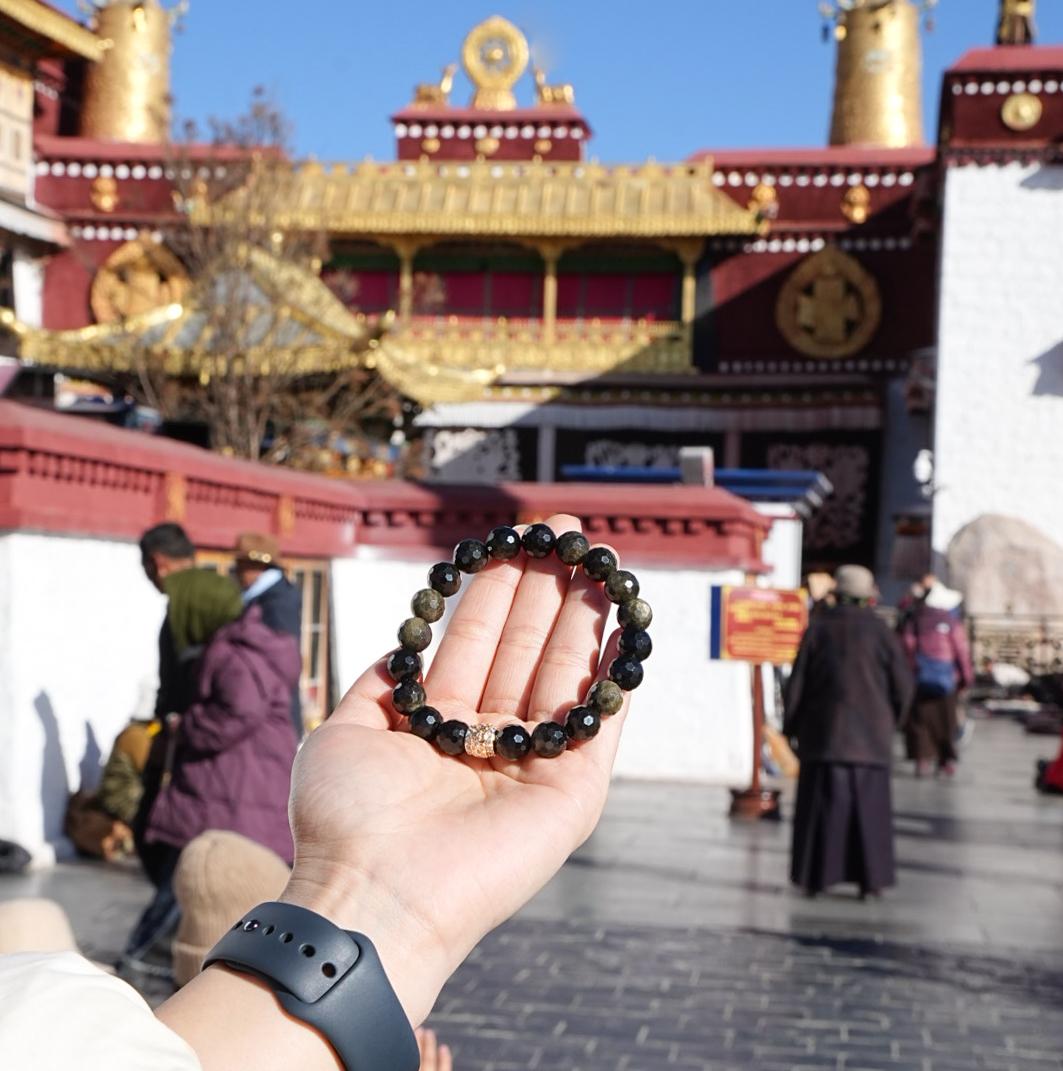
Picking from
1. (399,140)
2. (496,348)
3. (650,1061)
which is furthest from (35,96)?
(650,1061)

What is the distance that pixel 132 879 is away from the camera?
841cm

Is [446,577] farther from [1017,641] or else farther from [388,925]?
[1017,641]

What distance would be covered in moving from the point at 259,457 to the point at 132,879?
43.0 ft

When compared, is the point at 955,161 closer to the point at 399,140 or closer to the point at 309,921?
the point at 399,140

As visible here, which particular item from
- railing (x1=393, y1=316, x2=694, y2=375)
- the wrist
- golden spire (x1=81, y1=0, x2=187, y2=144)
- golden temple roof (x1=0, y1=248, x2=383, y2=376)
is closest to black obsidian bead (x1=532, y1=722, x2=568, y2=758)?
the wrist

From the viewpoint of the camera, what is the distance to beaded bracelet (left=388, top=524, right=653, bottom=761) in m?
2.08

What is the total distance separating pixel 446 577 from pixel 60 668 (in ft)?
23.1

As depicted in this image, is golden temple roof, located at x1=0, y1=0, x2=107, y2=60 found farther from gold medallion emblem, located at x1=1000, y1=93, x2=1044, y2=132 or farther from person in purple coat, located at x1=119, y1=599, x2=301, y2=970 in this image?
person in purple coat, located at x1=119, y1=599, x2=301, y2=970

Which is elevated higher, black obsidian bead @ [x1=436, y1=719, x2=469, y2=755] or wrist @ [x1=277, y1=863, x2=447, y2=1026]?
black obsidian bead @ [x1=436, y1=719, x2=469, y2=755]

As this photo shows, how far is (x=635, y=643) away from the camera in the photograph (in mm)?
2139

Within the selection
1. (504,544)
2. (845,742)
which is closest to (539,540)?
(504,544)

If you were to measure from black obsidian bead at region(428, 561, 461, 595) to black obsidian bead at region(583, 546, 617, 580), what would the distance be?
0.55 feet

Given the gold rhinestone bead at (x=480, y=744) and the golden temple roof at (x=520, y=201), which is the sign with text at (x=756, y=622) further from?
the golden temple roof at (x=520, y=201)

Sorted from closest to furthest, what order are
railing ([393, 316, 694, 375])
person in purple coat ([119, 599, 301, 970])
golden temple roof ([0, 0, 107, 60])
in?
1. person in purple coat ([119, 599, 301, 970])
2. golden temple roof ([0, 0, 107, 60])
3. railing ([393, 316, 694, 375])
